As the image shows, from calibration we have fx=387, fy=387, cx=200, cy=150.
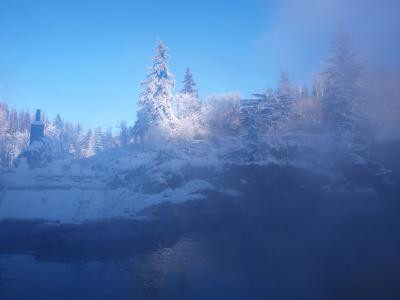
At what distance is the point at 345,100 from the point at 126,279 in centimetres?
3559

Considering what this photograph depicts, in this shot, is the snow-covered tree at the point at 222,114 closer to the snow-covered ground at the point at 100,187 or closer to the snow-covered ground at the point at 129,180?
the snow-covered ground at the point at 129,180

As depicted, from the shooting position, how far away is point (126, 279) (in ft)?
65.1

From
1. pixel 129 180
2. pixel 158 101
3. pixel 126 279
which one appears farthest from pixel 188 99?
pixel 126 279

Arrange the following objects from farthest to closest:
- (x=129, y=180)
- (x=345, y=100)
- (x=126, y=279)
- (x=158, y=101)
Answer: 1. (x=158, y=101)
2. (x=345, y=100)
3. (x=129, y=180)
4. (x=126, y=279)

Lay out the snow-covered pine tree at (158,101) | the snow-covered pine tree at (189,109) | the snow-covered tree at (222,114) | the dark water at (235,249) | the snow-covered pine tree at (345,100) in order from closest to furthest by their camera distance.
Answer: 1. the dark water at (235,249)
2. the snow-covered pine tree at (345,100)
3. the snow-covered pine tree at (158,101)
4. the snow-covered pine tree at (189,109)
5. the snow-covered tree at (222,114)

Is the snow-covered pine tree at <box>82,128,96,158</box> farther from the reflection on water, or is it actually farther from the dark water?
the reflection on water

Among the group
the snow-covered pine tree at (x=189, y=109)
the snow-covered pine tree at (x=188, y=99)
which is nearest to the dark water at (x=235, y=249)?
the snow-covered pine tree at (x=189, y=109)

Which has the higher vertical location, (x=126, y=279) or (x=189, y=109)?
(x=189, y=109)

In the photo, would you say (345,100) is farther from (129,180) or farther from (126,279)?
(126,279)

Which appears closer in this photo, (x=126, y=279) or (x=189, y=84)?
(x=126, y=279)

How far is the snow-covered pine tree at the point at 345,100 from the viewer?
45.0m

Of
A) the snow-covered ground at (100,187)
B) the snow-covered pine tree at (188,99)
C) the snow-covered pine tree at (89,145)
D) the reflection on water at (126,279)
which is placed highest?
the snow-covered pine tree at (188,99)

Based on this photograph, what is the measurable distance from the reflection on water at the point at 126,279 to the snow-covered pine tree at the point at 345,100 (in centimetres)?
2738

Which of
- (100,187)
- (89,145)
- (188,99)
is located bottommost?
(100,187)
